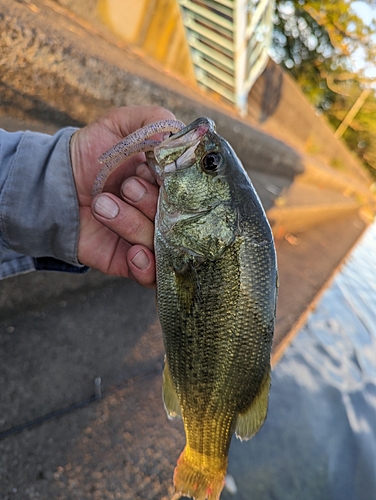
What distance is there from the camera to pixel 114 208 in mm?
1657

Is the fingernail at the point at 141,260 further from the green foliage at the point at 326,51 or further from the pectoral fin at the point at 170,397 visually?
the green foliage at the point at 326,51

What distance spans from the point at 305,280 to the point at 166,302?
490 centimetres

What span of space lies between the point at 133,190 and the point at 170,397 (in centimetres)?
118

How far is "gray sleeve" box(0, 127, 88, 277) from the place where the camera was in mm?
1747

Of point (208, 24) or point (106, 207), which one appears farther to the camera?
point (208, 24)

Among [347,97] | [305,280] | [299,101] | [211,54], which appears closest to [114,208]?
[305,280]

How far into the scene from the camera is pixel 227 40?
730cm

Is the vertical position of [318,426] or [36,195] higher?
[36,195]

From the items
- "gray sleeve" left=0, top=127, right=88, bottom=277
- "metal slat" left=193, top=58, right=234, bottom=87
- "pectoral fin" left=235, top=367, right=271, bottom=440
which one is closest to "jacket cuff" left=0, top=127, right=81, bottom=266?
"gray sleeve" left=0, top=127, right=88, bottom=277

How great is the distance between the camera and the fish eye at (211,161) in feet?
5.19

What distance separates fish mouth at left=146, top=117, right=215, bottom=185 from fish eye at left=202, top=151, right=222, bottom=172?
0.06 meters

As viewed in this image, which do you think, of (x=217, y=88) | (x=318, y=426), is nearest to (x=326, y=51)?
(x=217, y=88)

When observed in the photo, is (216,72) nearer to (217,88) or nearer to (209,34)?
(217,88)

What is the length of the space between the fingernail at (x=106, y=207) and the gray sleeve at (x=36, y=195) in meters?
0.29
